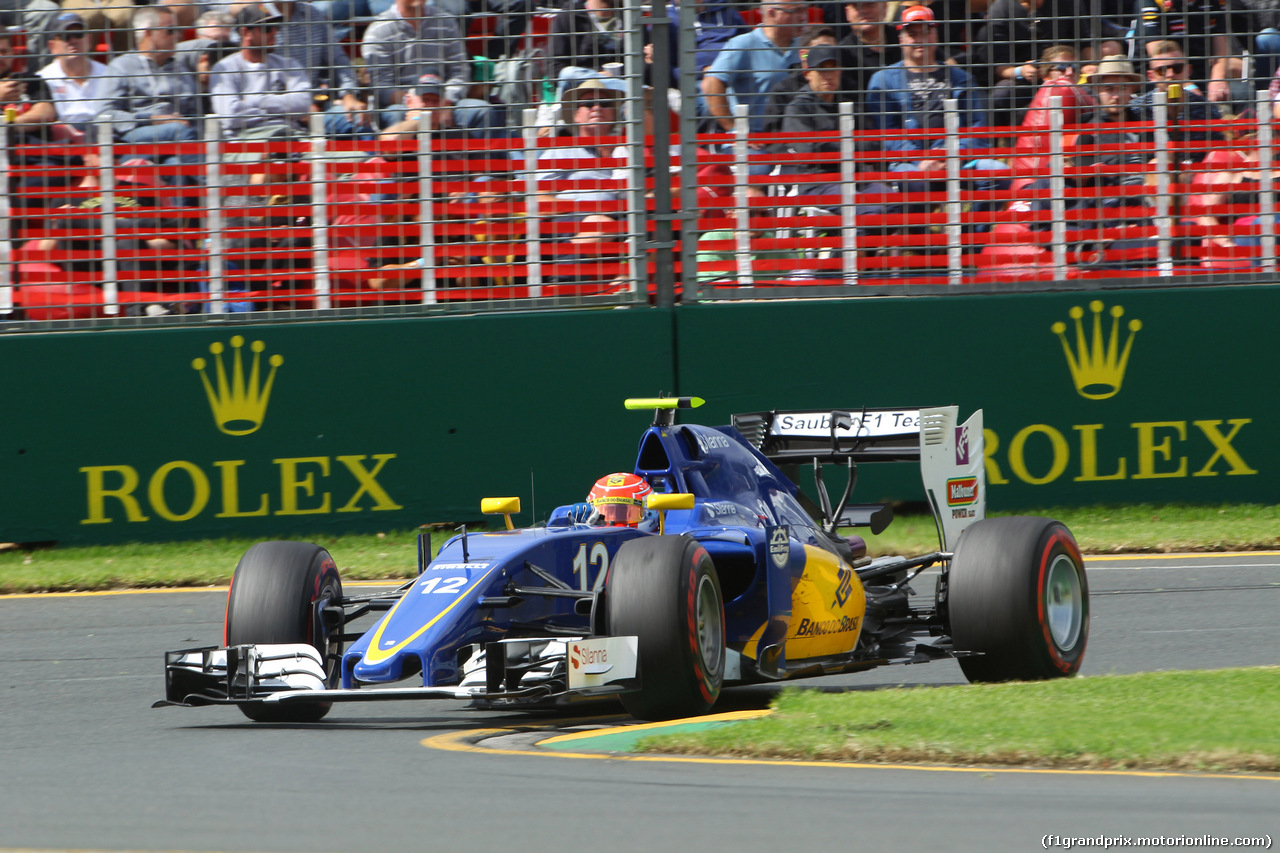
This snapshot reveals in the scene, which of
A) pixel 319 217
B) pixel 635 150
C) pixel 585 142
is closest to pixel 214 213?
pixel 319 217

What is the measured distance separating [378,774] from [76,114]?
802 cm

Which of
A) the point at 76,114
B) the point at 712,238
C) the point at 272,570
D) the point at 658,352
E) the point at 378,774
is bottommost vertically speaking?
the point at 378,774

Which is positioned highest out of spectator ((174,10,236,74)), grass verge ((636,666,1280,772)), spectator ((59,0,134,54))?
spectator ((59,0,134,54))

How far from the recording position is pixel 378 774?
19.0 ft

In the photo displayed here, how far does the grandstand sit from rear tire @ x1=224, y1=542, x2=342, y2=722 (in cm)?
539

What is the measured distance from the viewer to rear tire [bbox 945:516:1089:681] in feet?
24.3

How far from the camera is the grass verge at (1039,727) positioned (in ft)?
18.3

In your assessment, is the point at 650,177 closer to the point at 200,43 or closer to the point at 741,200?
the point at 741,200

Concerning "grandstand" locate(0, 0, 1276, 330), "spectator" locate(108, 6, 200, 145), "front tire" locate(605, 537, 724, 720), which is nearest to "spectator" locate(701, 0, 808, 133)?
"grandstand" locate(0, 0, 1276, 330)

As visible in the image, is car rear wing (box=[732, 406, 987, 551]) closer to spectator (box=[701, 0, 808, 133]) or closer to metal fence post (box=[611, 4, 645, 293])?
metal fence post (box=[611, 4, 645, 293])

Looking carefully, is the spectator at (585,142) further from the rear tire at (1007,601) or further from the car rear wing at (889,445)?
the rear tire at (1007,601)

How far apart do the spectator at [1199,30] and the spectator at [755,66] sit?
2.48 metres

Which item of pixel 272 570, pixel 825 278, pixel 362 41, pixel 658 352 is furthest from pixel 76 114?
pixel 272 570

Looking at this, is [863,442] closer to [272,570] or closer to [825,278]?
[272,570]
